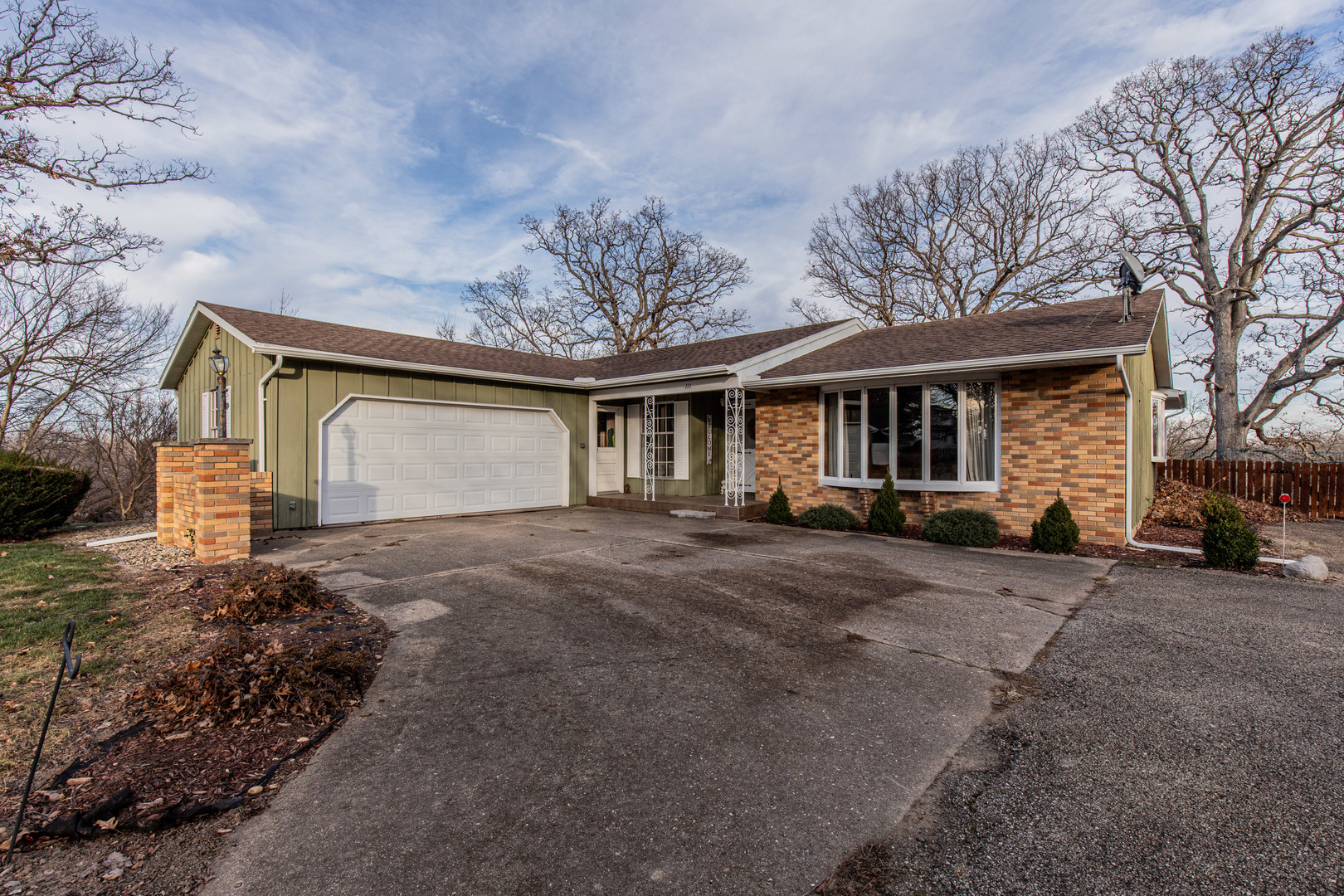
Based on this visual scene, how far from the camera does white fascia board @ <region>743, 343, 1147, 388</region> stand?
775 cm

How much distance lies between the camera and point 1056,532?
8.08m

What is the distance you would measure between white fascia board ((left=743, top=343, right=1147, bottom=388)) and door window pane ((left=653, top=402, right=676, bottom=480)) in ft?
9.92

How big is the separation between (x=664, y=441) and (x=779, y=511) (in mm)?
4008

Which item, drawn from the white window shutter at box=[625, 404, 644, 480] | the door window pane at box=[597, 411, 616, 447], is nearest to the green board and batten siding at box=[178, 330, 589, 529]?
the door window pane at box=[597, 411, 616, 447]

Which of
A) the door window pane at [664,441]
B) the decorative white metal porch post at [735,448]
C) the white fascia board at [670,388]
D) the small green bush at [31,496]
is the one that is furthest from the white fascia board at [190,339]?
the decorative white metal porch post at [735,448]

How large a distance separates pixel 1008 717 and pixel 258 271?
25.5m

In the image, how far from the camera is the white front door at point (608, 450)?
Result: 47.0ft

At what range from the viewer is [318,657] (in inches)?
143

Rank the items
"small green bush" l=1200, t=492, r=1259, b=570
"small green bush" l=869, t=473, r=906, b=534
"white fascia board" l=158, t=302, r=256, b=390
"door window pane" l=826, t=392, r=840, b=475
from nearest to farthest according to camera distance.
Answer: "small green bush" l=1200, t=492, r=1259, b=570
"small green bush" l=869, t=473, r=906, b=534
"white fascia board" l=158, t=302, r=256, b=390
"door window pane" l=826, t=392, r=840, b=475

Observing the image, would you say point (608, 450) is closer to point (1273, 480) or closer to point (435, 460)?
point (435, 460)

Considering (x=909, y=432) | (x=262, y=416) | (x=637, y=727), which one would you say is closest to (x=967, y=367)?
(x=909, y=432)

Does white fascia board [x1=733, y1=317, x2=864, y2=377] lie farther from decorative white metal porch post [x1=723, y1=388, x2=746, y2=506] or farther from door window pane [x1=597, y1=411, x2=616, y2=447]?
door window pane [x1=597, y1=411, x2=616, y2=447]

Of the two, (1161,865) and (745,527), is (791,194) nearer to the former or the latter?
(745,527)

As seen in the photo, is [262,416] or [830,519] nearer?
[262,416]
